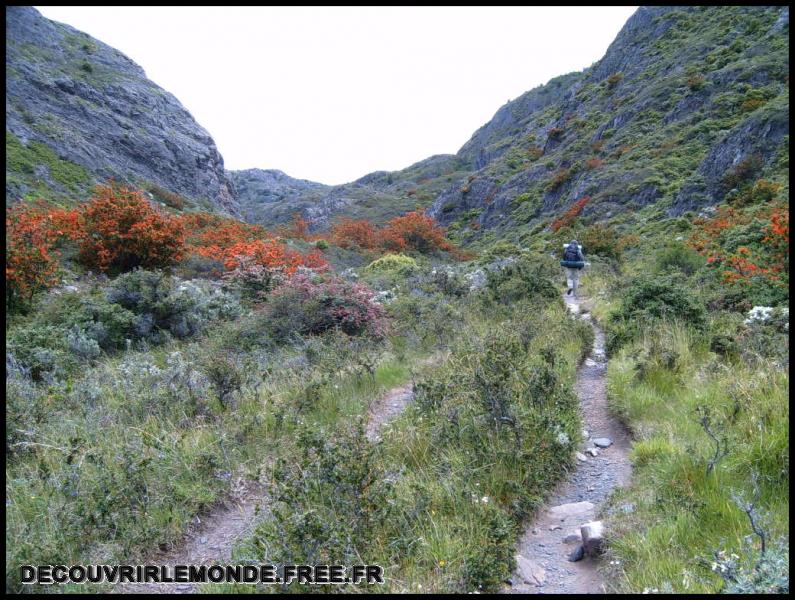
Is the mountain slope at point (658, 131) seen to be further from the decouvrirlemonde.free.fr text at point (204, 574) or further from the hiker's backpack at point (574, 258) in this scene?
the decouvrirlemonde.free.fr text at point (204, 574)

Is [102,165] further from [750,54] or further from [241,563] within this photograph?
[750,54]

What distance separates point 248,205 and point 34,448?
347 feet

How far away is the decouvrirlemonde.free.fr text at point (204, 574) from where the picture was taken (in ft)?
9.29

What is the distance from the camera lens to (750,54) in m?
30.6

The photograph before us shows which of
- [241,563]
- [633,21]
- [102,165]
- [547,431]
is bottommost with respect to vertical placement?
[547,431]

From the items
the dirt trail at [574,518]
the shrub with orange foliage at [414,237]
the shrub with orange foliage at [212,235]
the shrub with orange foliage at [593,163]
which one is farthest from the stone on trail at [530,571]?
the shrub with orange foliage at [593,163]

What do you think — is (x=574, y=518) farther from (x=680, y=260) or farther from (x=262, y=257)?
(x=262, y=257)

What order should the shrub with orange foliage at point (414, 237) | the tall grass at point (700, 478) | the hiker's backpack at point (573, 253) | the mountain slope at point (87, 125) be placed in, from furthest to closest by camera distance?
the shrub with orange foliage at point (414, 237) → the mountain slope at point (87, 125) → the hiker's backpack at point (573, 253) → the tall grass at point (700, 478)

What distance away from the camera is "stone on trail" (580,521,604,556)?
10.1 ft

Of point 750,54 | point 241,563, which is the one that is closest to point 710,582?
point 241,563

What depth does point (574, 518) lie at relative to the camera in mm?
3537

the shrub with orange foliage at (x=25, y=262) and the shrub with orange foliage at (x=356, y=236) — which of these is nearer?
the shrub with orange foliage at (x=25, y=262)

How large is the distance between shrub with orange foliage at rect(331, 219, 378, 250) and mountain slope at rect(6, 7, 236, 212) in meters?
14.1

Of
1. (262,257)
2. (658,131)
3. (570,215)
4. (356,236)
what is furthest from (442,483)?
(658,131)
